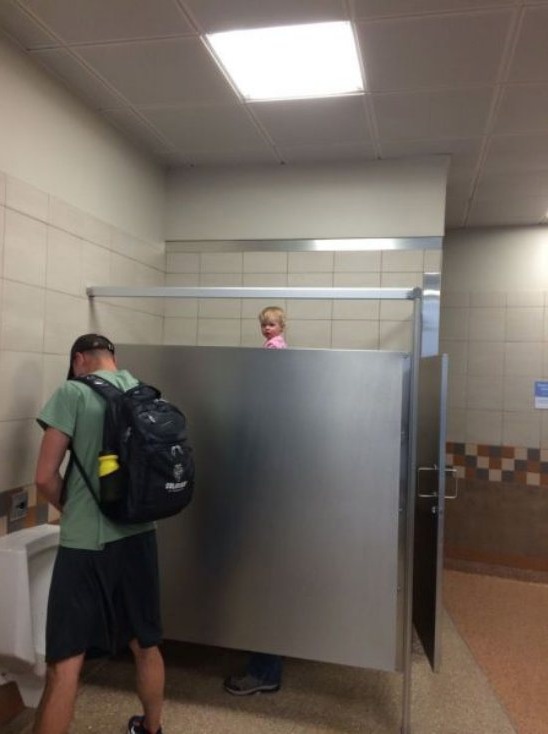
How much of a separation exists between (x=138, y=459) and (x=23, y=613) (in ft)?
2.27

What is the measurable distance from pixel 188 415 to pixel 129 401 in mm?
528

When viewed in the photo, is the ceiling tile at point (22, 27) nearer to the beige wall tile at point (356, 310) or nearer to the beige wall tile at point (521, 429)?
the beige wall tile at point (356, 310)

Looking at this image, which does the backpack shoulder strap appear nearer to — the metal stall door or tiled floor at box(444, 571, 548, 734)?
the metal stall door

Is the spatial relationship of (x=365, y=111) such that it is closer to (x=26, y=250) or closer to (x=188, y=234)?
(x=188, y=234)

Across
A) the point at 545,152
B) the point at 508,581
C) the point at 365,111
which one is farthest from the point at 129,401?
the point at 508,581

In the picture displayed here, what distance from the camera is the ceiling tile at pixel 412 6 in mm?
1700

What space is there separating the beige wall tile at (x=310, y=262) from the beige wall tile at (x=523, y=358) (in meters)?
1.81

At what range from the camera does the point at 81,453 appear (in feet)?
5.82

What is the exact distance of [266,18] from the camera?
1828 mm

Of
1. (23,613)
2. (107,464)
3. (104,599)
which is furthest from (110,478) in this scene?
(23,613)

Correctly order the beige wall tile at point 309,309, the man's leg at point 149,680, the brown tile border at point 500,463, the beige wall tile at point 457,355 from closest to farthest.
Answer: the man's leg at point 149,680, the beige wall tile at point 309,309, the brown tile border at point 500,463, the beige wall tile at point 457,355

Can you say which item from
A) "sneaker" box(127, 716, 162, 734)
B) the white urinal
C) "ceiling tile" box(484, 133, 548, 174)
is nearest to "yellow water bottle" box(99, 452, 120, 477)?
the white urinal

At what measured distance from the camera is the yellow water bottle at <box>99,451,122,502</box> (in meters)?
1.70

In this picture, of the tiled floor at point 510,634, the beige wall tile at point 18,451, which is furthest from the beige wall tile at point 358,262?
the tiled floor at point 510,634
